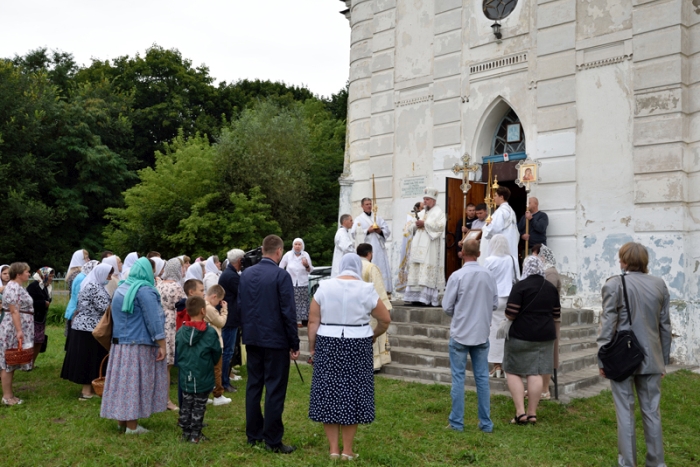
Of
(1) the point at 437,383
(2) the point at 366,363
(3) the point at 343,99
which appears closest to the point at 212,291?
(2) the point at 366,363

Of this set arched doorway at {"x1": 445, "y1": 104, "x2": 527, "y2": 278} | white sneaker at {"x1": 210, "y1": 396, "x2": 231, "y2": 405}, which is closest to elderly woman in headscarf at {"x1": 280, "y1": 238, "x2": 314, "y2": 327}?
arched doorway at {"x1": 445, "y1": 104, "x2": 527, "y2": 278}

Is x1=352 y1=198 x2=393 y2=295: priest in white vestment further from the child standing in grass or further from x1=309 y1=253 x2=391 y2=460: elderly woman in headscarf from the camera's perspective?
x1=309 y1=253 x2=391 y2=460: elderly woman in headscarf

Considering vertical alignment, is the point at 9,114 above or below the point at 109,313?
above

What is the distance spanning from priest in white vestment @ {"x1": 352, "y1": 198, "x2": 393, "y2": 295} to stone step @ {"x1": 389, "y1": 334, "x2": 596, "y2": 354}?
82.5 inches

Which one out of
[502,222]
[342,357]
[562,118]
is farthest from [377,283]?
[562,118]

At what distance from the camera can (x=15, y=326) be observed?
25.9 ft

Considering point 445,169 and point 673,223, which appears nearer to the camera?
point 673,223

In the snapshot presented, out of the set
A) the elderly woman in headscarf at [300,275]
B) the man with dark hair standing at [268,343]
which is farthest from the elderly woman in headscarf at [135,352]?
the elderly woman in headscarf at [300,275]

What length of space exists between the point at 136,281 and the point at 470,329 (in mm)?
3506

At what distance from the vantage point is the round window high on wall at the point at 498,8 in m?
13.2

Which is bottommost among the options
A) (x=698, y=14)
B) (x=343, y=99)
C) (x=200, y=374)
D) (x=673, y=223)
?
(x=200, y=374)

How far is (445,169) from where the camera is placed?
1407 centimetres

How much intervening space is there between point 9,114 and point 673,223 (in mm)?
27881

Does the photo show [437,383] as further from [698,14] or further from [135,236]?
[135,236]
